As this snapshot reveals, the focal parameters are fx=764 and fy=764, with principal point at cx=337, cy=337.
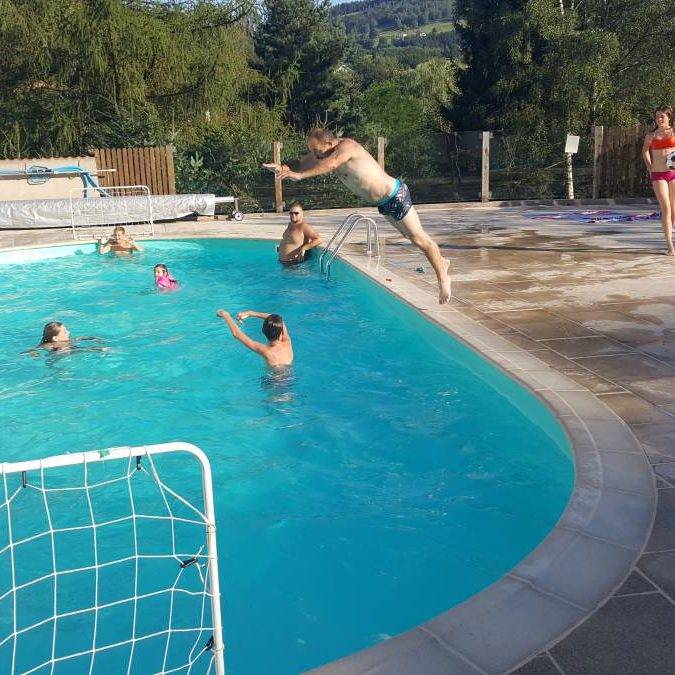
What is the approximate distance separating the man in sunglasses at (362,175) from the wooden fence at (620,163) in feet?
38.4

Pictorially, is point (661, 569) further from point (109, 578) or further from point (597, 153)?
point (597, 153)

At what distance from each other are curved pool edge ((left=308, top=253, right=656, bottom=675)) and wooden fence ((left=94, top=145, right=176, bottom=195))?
48.6 feet

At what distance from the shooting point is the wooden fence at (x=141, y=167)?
17453mm

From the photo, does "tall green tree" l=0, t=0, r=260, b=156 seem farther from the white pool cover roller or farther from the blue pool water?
the blue pool water

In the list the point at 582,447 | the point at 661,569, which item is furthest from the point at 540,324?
the point at 661,569

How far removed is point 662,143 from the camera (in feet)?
31.7

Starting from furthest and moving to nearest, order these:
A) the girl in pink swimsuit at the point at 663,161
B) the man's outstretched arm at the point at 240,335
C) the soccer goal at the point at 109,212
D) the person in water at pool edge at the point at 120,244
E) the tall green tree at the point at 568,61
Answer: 1. the tall green tree at the point at 568,61
2. the soccer goal at the point at 109,212
3. the person in water at pool edge at the point at 120,244
4. the girl in pink swimsuit at the point at 663,161
5. the man's outstretched arm at the point at 240,335

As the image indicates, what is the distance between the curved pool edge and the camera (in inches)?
98.2

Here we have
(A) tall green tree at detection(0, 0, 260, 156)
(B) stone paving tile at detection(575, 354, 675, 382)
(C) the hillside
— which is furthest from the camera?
(C) the hillside

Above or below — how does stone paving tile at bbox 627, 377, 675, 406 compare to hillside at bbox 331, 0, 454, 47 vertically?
below

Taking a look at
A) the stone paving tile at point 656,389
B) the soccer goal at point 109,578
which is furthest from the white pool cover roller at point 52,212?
the stone paving tile at point 656,389

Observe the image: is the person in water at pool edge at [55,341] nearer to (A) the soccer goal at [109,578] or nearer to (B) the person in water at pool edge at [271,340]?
(B) the person in water at pool edge at [271,340]

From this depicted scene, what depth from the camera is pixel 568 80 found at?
859 inches

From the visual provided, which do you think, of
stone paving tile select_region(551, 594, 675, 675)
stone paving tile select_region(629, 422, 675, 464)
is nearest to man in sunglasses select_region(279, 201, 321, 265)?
stone paving tile select_region(629, 422, 675, 464)
